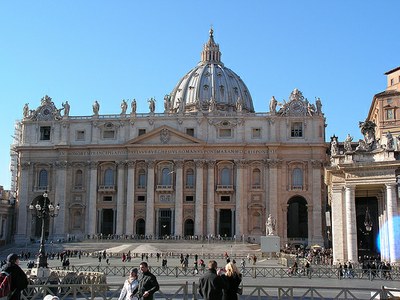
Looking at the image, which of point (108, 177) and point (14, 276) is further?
point (108, 177)

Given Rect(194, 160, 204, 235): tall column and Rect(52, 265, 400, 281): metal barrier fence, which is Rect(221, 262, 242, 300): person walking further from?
Rect(194, 160, 204, 235): tall column

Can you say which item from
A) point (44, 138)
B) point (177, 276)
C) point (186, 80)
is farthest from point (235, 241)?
point (186, 80)

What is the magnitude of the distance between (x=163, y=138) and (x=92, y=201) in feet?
39.2

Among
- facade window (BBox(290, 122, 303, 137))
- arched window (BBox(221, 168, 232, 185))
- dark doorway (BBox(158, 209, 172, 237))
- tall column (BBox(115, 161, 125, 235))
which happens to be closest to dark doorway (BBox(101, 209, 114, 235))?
tall column (BBox(115, 161, 125, 235))

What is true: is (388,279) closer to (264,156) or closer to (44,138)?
(264,156)

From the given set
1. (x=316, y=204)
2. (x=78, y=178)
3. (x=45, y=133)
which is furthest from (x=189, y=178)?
(x=45, y=133)

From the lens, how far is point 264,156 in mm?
73000

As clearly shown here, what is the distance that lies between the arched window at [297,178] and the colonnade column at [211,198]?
32.6 feet

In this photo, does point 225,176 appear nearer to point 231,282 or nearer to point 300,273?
point 300,273

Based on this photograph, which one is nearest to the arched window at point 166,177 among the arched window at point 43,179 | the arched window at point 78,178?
the arched window at point 78,178

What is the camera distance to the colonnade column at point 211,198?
71438 mm

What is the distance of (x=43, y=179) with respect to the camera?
77688 millimetres

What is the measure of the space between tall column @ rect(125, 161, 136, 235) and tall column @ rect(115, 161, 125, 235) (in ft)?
2.11

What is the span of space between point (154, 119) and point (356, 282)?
166ft
